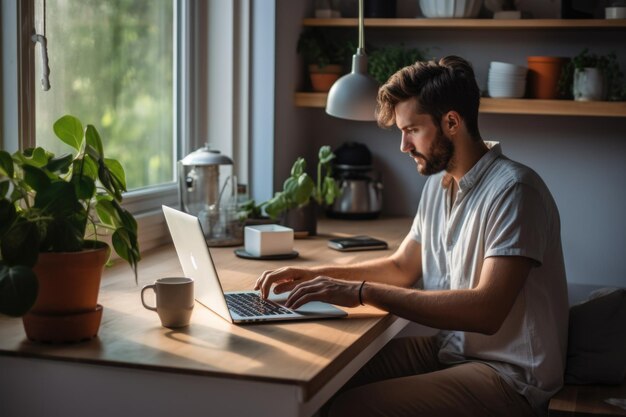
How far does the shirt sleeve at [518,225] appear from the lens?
206cm

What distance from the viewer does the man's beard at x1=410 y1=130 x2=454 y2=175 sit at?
92.0 inches

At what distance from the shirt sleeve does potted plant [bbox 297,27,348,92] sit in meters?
1.71

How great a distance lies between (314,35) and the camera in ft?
12.4

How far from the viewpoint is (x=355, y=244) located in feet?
9.71

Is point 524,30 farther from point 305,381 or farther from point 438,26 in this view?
point 305,381

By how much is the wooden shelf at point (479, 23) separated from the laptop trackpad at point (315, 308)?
1726 mm

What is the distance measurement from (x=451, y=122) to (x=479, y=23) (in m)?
1.30

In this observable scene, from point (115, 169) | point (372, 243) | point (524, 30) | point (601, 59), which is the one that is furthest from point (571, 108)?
point (115, 169)

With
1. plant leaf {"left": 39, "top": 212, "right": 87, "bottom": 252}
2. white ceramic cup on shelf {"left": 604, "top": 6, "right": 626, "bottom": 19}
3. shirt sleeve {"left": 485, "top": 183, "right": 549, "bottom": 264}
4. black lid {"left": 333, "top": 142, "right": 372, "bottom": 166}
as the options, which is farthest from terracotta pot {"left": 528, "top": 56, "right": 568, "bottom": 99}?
plant leaf {"left": 39, "top": 212, "right": 87, "bottom": 252}

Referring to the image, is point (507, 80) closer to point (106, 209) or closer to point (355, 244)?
point (355, 244)

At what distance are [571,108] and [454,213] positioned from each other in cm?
130

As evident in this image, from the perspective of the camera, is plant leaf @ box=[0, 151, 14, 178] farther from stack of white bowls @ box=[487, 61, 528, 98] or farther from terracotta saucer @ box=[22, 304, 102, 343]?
stack of white bowls @ box=[487, 61, 528, 98]

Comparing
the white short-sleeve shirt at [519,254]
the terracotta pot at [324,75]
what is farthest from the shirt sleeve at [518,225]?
the terracotta pot at [324,75]

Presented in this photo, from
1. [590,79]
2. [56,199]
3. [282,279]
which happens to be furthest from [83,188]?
[590,79]
